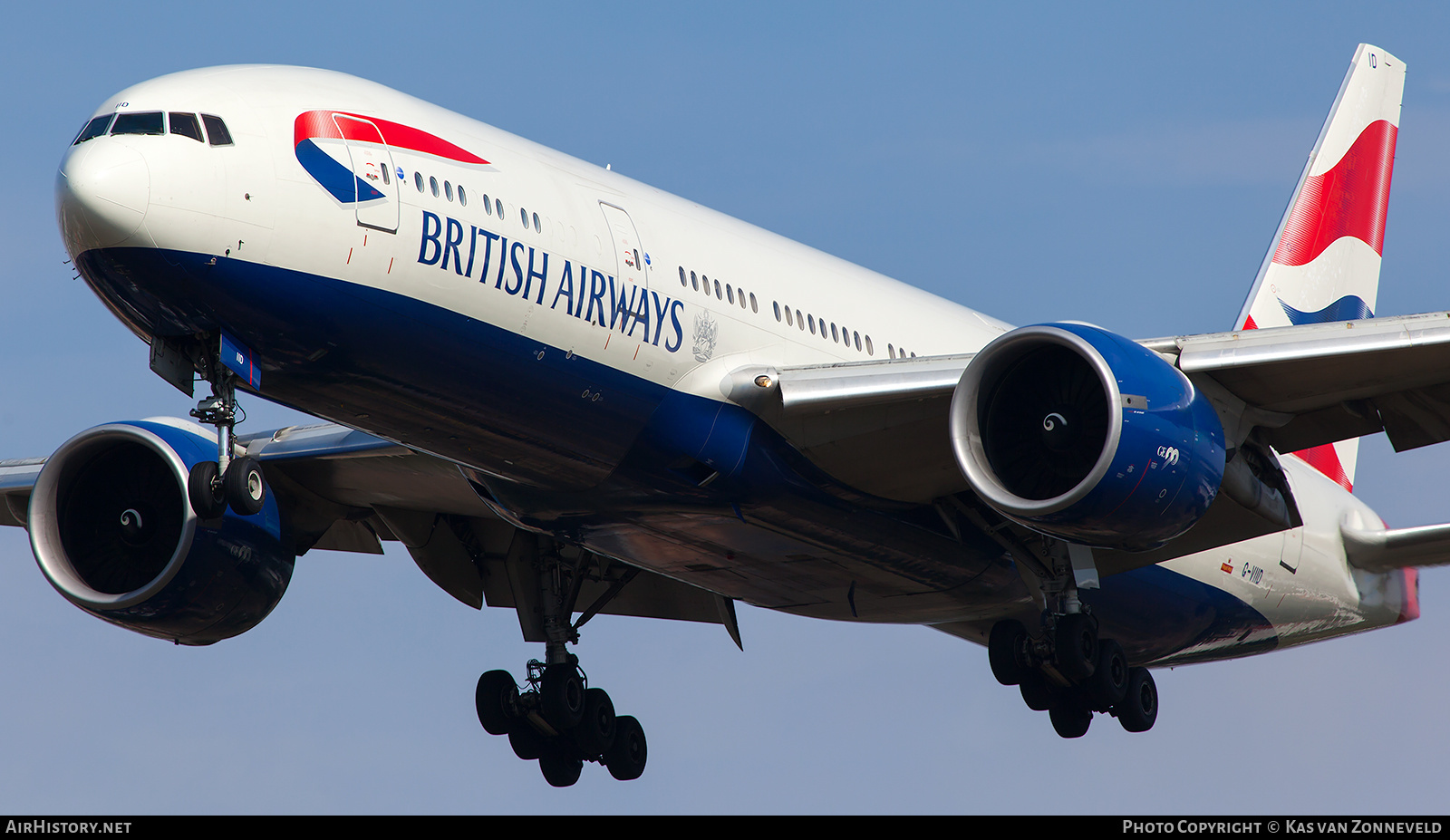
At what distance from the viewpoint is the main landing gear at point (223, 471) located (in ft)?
57.4

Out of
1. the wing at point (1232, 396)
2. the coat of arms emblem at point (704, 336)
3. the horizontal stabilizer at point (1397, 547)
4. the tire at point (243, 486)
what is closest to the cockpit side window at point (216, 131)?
the tire at point (243, 486)

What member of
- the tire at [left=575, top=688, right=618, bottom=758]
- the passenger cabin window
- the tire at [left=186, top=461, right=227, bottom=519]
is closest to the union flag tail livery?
the tire at [left=575, top=688, right=618, bottom=758]

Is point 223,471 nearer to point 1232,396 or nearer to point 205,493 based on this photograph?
point 205,493

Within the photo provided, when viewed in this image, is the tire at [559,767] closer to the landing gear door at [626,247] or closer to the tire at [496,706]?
the tire at [496,706]

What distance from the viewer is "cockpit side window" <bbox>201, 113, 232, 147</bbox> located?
1753 centimetres

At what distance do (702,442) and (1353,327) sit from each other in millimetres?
7448

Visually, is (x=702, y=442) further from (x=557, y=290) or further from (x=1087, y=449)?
(x=1087, y=449)

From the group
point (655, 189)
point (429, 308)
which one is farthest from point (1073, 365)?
point (429, 308)

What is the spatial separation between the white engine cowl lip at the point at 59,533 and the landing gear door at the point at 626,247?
7812 millimetres

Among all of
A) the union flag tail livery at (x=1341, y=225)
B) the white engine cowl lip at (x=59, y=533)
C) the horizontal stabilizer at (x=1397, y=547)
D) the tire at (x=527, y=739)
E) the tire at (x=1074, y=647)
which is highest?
the union flag tail livery at (x=1341, y=225)

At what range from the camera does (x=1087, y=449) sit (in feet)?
66.3

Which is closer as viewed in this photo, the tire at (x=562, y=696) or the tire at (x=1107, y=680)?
the tire at (x=1107, y=680)

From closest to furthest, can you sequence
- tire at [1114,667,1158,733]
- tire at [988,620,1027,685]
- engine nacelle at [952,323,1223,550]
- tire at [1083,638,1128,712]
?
engine nacelle at [952,323,1223,550] → tire at [1083,638,1128,712] → tire at [988,620,1027,685] → tire at [1114,667,1158,733]

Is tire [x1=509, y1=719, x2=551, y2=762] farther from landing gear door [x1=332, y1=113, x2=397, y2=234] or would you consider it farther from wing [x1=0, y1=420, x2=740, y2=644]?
landing gear door [x1=332, y1=113, x2=397, y2=234]
